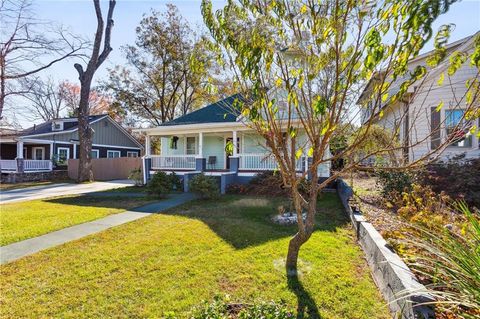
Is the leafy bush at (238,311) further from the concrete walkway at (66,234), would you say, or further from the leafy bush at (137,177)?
the leafy bush at (137,177)

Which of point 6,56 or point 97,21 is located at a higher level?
point 97,21

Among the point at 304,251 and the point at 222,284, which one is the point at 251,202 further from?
the point at 222,284

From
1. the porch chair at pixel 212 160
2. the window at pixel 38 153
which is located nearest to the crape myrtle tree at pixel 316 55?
the porch chair at pixel 212 160

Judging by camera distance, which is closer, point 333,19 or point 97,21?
point 333,19

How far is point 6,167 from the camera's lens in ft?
68.8

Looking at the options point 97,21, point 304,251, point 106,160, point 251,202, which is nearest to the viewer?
point 304,251

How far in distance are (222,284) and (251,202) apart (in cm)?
587

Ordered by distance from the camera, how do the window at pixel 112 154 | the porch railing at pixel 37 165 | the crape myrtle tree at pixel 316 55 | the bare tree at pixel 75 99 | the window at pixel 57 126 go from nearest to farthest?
the crape myrtle tree at pixel 316 55 < the porch railing at pixel 37 165 < the window at pixel 57 126 < the window at pixel 112 154 < the bare tree at pixel 75 99

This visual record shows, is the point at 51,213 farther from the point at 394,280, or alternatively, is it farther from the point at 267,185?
the point at 394,280

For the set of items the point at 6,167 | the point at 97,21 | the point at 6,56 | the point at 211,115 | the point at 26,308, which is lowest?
the point at 26,308

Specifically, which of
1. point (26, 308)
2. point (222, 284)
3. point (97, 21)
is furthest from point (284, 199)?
point (97, 21)

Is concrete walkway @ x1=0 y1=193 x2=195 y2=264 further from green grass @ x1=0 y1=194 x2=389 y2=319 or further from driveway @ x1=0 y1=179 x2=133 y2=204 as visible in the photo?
driveway @ x1=0 y1=179 x2=133 y2=204

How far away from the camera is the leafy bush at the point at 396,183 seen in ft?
22.9

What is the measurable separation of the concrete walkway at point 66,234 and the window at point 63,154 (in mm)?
19225
